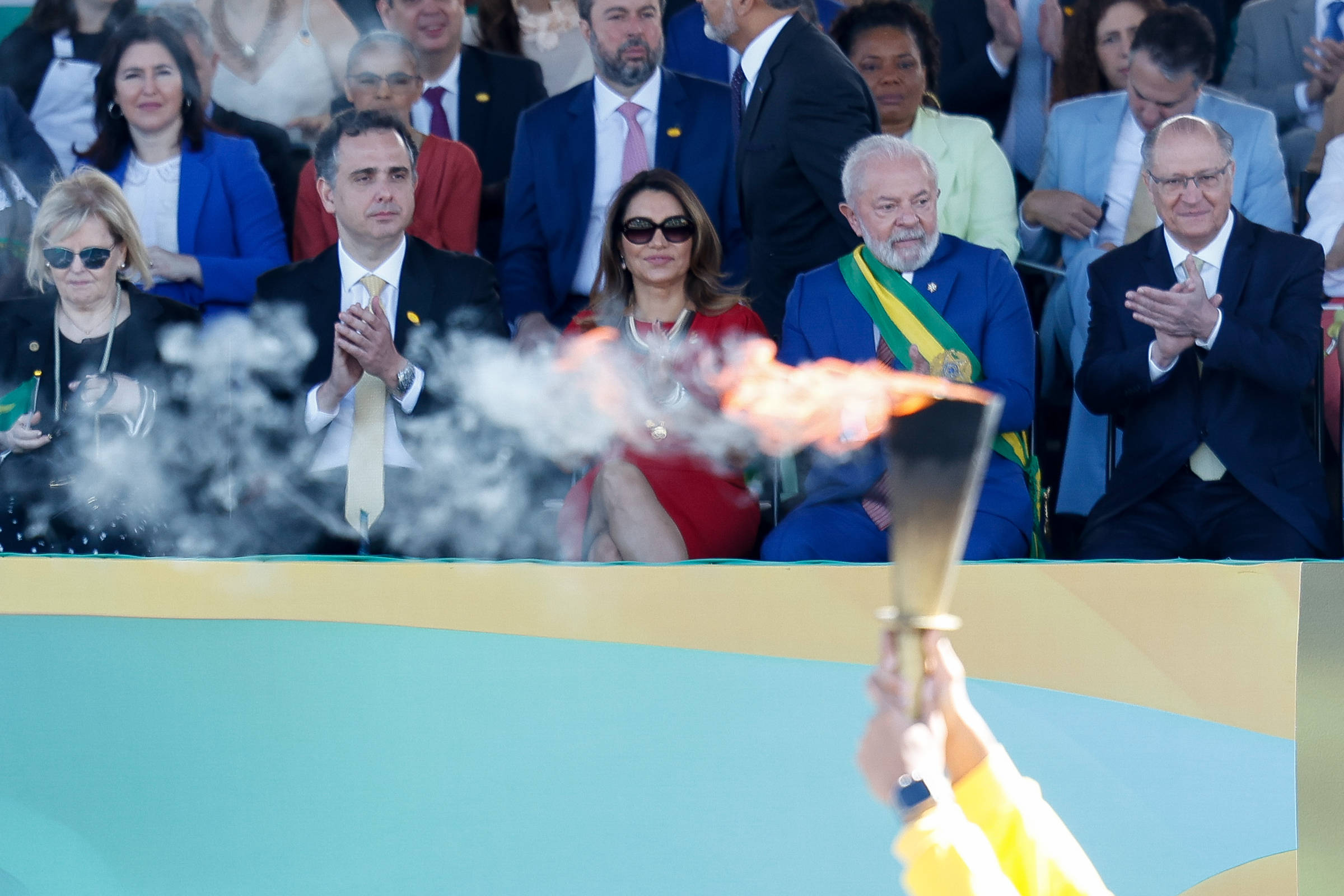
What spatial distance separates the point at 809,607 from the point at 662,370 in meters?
0.76

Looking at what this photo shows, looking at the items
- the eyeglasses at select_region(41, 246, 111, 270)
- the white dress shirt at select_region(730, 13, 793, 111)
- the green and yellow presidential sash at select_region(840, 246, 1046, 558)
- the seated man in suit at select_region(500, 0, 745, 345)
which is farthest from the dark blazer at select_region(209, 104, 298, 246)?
the green and yellow presidential sash at select_region(840, 246, 1046, 558)

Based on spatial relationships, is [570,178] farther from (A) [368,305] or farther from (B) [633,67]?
(A) [368,305]

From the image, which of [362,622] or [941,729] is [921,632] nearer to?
[941,729]

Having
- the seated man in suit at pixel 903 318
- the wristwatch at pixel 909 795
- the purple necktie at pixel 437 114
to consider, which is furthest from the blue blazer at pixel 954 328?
the wristwatch at pixel 909 795

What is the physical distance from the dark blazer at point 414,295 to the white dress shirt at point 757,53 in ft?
2.89

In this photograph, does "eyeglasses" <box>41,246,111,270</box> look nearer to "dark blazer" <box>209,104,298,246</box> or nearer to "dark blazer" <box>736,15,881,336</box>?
"dark blazer" <box>209,104,298,246</box>

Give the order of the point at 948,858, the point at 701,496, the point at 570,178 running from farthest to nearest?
the point at 570,178 → the point at 701,496 → the point at 948,858

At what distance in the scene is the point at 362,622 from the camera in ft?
11.5

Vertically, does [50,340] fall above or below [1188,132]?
below

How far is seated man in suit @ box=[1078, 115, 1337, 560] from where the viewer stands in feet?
12.3

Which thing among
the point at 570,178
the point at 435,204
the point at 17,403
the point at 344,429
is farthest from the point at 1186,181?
the point at 17,403

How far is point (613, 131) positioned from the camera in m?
4.29

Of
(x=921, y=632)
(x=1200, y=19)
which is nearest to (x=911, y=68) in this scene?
(x=1200, y=19)

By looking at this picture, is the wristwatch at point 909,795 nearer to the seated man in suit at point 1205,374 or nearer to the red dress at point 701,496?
the red dress at point 701,496
